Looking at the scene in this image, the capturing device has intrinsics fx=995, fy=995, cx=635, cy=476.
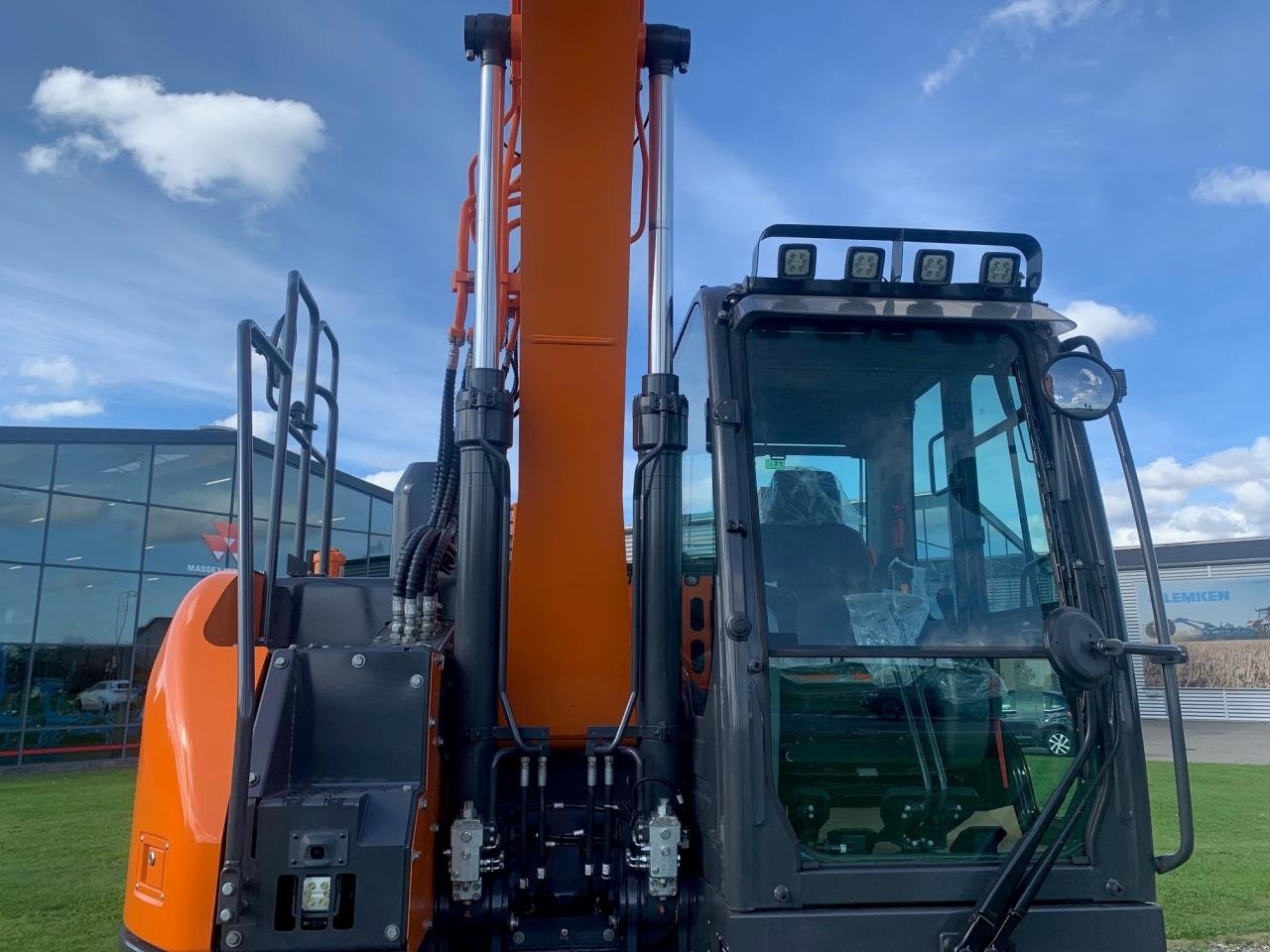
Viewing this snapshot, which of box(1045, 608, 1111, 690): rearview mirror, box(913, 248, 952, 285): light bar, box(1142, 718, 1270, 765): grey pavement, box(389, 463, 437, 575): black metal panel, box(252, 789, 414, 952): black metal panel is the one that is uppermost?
box(913, 248, 952, 285): light bar

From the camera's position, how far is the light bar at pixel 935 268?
9.39ft

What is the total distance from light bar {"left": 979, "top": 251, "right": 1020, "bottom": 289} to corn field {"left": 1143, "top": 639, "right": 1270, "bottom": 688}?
25546 mm

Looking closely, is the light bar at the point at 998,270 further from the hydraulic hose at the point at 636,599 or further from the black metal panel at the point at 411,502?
the black metal panel at the point at 411,502

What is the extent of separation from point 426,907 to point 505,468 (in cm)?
120

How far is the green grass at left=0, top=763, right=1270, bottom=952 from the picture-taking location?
687cm

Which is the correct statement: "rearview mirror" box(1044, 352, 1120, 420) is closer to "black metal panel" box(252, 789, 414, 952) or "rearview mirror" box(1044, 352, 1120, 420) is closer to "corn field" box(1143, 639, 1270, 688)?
"black metal panel" box(252, 789, 414, 952)

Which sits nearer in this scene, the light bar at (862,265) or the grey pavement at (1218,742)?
the light bar at (862,265)

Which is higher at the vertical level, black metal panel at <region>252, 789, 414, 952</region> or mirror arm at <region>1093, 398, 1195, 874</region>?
mirror arm at <region>1093, 398, 1195, 874</region>

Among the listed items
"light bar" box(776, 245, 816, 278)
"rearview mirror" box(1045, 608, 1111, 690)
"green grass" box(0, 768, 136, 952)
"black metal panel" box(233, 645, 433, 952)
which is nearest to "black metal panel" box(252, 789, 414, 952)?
"black metal panel" box(233, 645, 433, 952)

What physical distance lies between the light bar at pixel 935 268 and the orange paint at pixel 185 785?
216cm

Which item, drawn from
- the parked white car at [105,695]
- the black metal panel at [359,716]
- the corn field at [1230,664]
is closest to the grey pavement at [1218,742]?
the corn field at [1230,664]

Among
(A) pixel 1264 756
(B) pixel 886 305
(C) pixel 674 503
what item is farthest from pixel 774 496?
(A) pixel 1264 756

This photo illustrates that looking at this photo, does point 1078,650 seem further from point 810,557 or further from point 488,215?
point 488,215

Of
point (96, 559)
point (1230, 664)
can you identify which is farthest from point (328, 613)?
point (1230, 664)
